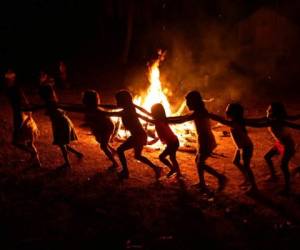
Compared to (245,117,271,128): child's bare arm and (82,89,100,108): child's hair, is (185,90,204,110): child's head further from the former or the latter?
(82,89,100,108): child's hair

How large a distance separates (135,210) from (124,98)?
84.5 inches

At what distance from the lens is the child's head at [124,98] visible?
25.7 ft

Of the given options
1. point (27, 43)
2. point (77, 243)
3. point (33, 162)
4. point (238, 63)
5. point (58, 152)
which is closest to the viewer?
point (77, 243)

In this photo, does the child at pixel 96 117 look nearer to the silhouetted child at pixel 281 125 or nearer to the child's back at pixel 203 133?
the child's back at pixel 203 133

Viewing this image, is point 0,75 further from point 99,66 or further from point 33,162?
point 33,162

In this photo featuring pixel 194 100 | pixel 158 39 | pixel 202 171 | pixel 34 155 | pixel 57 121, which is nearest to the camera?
pixel 194 100

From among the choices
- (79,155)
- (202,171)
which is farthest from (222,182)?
(79,155)

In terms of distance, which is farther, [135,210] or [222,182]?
[222,182]

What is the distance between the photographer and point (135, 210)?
6992 millimetres

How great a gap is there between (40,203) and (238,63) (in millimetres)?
15509

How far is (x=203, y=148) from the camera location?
752cm

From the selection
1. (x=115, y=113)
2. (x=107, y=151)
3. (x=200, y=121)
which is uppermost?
(x=115, y=113)

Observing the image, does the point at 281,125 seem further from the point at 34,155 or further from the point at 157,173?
the point at 34,155

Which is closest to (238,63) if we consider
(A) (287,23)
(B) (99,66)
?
(A) (287,23)
